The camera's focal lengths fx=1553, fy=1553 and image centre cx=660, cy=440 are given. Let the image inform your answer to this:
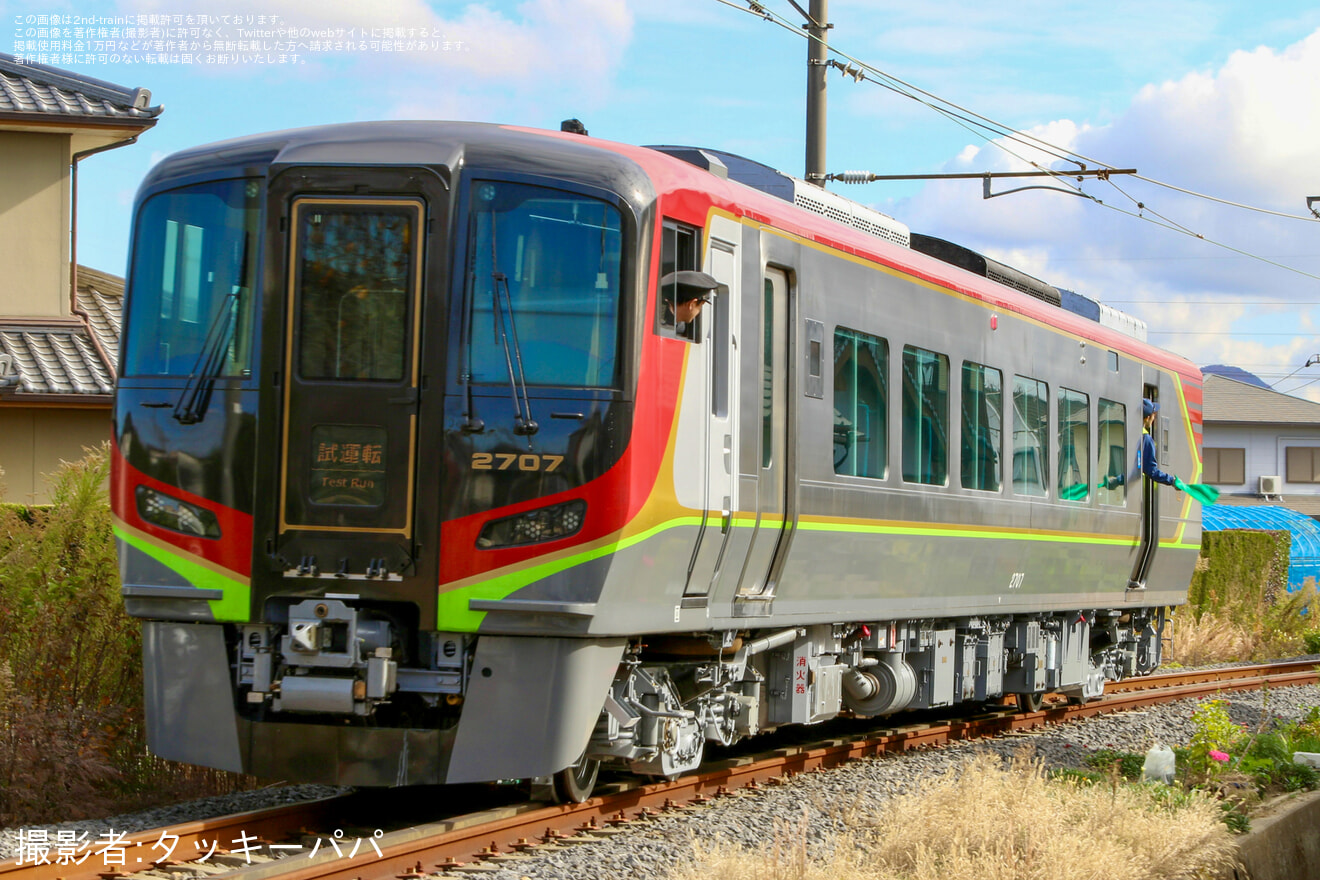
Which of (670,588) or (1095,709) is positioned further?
(1095,709)

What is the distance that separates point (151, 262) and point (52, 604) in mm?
2616

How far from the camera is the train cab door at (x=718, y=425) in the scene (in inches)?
301

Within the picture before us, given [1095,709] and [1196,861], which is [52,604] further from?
[1095,709]

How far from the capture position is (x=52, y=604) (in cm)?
902

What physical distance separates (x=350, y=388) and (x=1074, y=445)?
7.37 metres

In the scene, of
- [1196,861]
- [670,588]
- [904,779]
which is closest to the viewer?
[1196,861]

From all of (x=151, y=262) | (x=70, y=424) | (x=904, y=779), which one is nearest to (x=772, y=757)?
(x=904, y=779)

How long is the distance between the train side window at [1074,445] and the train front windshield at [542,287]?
6339mm

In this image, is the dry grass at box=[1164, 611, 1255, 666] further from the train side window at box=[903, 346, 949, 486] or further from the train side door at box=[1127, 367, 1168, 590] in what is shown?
the train side window at box=[903, 346, 949, 486]

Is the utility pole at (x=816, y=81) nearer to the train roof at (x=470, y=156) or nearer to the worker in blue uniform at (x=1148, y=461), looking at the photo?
the worker in blue uniform at (x=1148, y=461)

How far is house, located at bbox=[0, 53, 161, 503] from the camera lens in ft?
46.1

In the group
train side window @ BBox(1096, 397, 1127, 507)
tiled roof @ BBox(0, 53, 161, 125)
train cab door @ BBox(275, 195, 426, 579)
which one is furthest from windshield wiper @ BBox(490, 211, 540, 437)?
tiled roof @ BBox(0, 53, 161, 125)

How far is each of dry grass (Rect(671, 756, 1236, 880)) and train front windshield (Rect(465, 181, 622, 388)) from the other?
228cm

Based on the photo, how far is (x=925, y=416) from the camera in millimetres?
10117
